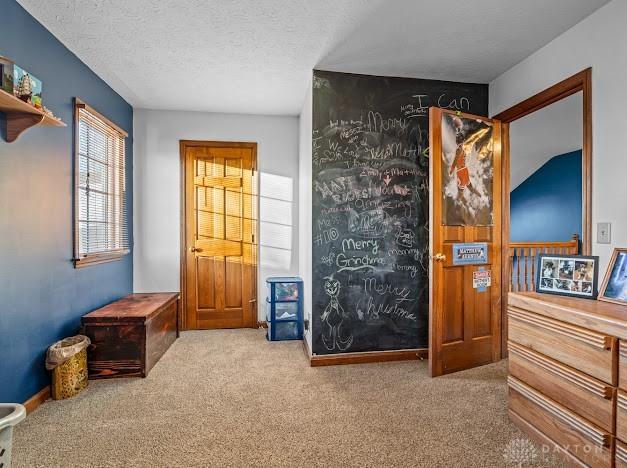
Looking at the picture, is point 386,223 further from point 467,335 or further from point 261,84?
point 261,84

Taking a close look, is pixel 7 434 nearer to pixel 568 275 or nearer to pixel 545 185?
pixel 568 275

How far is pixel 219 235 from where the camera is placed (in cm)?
422

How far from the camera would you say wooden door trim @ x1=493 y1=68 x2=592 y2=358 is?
7.40ft

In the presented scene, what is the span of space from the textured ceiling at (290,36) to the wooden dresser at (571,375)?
177cm

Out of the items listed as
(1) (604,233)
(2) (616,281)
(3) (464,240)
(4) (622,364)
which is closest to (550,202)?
(3) (464,240)

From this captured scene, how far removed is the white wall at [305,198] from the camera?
3.28 meters

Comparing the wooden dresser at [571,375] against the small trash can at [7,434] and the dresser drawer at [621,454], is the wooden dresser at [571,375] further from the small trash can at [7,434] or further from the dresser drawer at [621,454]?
the small trash can at [7,434]

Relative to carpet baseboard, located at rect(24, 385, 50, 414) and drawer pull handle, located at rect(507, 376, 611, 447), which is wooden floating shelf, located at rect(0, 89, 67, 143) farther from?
drawer pull handle, located at rect(507, 376, 611, 447)

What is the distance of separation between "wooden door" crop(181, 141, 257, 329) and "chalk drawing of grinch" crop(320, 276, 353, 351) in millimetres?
1448

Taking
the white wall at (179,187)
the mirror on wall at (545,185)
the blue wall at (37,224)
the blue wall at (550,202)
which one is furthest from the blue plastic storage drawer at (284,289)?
the blue wall at (550,202)

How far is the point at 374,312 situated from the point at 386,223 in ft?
2.55

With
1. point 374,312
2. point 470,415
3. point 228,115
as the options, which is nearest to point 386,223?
point 374,312

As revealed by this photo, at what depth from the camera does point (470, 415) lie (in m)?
2.20

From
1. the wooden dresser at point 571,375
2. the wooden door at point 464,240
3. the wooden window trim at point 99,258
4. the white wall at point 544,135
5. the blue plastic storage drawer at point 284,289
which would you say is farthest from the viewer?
the white wall at point 544,135
